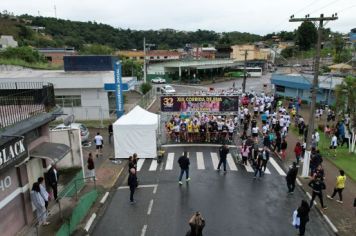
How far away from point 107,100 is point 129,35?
136m

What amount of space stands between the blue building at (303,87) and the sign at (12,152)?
1055 inches

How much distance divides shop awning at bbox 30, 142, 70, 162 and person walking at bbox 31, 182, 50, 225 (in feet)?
3.41

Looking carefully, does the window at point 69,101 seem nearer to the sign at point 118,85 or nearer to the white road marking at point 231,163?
the sign at point 118,85

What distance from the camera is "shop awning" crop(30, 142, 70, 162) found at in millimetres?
11685

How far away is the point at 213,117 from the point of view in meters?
23.2

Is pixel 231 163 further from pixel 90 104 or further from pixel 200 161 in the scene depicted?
pixel 90 104

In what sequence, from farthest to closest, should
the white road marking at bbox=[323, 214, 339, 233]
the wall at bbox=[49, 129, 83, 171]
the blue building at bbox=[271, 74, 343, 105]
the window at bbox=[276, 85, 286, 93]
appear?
the window at bbox=[276, 85, 286, 93], the blue building at bbox=[271, 74, 343, 105], the wall at bbox=[49, 129, 83, 171], the white road marking at bbox=[323, 214, 339, 233]

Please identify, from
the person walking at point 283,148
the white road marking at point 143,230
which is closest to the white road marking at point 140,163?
the white road marking at point 143,230

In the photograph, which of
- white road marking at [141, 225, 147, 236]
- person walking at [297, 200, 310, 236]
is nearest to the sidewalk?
person walking at [297, 200, 310, 236]

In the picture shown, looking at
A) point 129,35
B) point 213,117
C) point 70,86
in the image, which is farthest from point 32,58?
point 129,35

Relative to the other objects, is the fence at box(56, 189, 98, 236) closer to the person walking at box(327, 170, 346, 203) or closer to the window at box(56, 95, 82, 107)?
the person walking at box(327, 170, 346, 203)

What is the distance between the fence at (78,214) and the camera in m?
10.2

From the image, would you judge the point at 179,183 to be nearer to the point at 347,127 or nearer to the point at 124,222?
the point at 124,222

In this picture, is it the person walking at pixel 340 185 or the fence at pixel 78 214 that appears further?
the person walking at pixel 340 185
